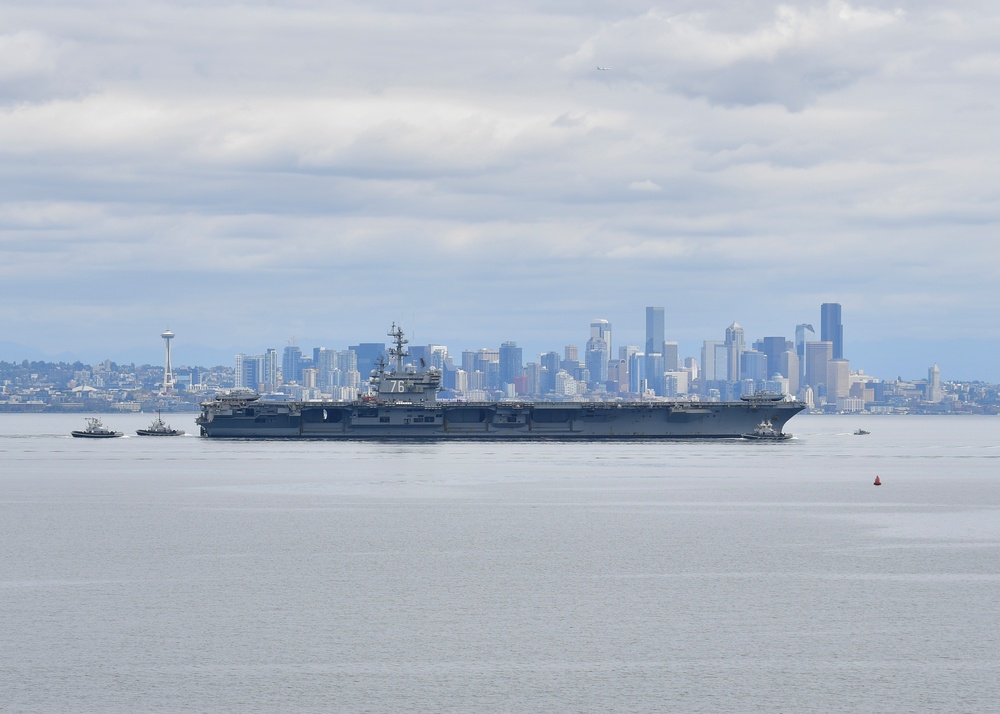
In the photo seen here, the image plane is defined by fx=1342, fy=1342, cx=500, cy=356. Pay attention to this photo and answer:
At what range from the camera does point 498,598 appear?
28906 mm

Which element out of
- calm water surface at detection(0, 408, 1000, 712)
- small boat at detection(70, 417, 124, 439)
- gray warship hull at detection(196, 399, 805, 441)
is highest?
gray warship hull at detection(196, 399, 805, 441)

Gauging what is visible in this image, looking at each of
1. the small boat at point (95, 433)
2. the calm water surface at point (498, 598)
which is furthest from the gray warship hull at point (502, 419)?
the calm water surface at point (498, 598)

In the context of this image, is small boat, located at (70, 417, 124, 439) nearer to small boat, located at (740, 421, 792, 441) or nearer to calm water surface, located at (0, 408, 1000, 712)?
small boat, located at (740, 421, 792, 441)

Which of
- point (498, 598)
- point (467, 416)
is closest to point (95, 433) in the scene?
point (467, 416)

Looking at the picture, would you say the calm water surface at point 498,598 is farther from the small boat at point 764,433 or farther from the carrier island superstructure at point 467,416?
the small boat at point 764,433

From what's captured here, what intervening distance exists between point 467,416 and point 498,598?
6658cm

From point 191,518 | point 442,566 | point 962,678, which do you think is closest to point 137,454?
point 191,518

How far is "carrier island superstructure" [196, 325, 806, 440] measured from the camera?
307 ft

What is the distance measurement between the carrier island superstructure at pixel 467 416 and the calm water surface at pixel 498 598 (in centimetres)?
3516

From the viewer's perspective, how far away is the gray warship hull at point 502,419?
93.8m

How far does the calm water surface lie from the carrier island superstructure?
35.2 meters

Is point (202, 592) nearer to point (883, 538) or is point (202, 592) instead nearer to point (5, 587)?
point (5, 587)

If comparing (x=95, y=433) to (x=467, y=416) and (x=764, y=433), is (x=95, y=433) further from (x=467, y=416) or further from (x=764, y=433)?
(x=764, y=433)

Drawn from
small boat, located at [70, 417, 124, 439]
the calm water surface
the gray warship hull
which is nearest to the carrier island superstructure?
the gray warship hull
